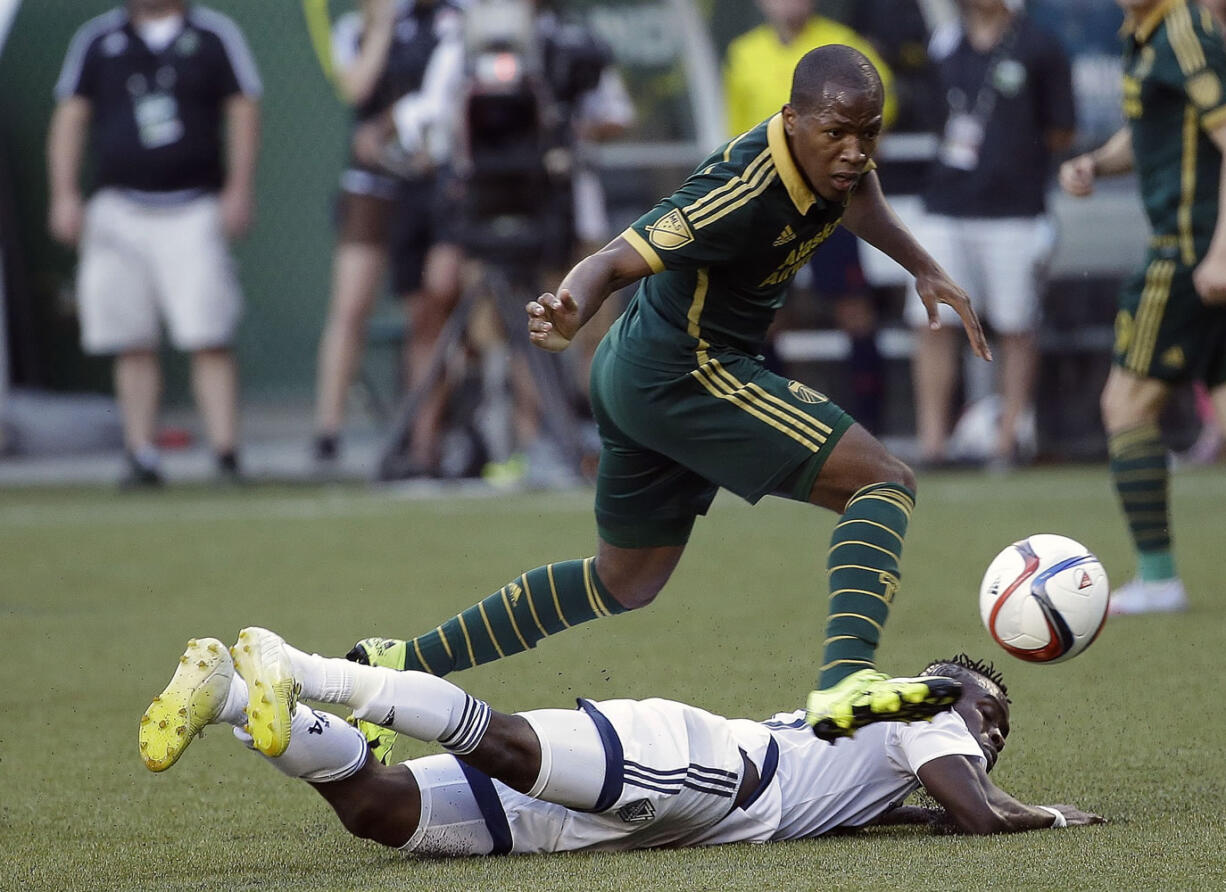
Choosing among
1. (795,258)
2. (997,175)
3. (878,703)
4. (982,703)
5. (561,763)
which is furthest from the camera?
(997,175)

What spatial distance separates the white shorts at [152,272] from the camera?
1096cm

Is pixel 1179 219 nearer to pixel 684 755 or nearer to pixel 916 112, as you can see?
pixel 684 755

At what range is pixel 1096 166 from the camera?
620cm

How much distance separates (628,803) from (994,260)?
7817mm

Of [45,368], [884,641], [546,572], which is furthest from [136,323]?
[546,572]

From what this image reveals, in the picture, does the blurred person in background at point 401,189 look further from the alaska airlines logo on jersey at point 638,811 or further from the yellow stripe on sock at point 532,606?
the alaska airlines logo on jersey at point 638,811

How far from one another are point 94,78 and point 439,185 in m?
2.21

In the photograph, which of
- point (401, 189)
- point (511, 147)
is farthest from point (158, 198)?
point (511, 147)

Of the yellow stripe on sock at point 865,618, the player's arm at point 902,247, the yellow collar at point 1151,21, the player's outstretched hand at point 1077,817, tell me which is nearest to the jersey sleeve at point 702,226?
the player's arm at point 902,247

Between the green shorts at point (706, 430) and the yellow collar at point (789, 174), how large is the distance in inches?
14.2

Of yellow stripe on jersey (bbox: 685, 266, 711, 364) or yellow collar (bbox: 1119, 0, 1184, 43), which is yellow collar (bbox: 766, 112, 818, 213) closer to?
yellow stripe on jersey (bbox: 685, 266, 711, 364)

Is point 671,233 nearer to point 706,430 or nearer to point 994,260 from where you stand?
point 706,430

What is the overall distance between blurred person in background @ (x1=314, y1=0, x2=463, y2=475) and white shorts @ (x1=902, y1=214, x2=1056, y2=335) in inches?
107

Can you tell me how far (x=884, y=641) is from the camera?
5.82 meters
